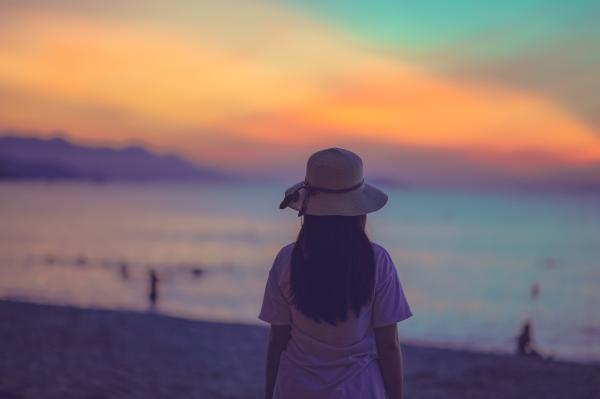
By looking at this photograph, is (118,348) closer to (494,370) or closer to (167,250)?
(494,370)

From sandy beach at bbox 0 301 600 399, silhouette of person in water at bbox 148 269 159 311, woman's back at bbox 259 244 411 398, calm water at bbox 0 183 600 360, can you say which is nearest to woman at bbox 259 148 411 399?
woman's back at bbox 259 244 411 398

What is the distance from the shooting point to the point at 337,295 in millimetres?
2779

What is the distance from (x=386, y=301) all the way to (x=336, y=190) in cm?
53

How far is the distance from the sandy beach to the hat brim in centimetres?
585

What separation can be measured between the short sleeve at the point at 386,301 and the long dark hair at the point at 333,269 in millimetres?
56

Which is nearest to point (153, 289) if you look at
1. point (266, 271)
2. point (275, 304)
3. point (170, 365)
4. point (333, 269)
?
point (170, 365)

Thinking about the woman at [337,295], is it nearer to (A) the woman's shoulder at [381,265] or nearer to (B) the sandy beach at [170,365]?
(A) the woman's shoulder at [381,265]

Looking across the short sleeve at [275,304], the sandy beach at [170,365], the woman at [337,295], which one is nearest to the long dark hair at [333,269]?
the woman at [337,295]

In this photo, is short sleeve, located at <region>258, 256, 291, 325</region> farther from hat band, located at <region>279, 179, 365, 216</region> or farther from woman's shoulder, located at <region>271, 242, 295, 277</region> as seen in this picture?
hat band, located at <region>279, 179, 365, 216</region>

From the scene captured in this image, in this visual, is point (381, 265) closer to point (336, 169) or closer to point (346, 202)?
point (346, 202)

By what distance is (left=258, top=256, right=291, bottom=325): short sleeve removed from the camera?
2.95 m

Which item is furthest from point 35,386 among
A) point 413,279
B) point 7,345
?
point 413,279

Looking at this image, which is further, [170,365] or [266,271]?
[266,271]

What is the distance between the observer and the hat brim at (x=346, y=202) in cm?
281
